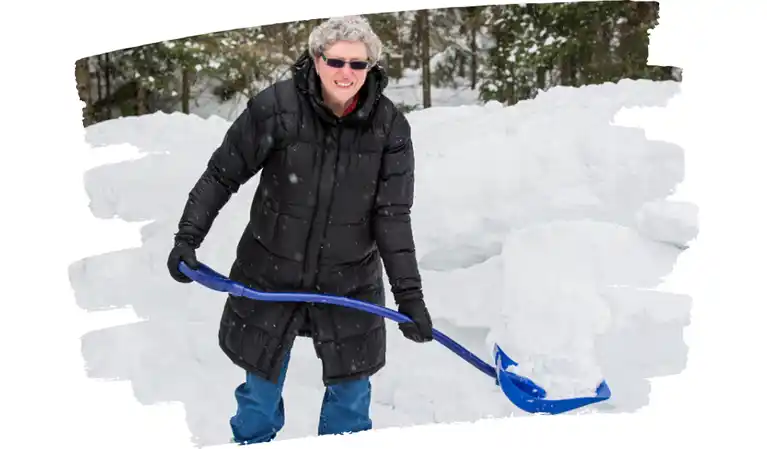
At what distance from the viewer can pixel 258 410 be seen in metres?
2.09

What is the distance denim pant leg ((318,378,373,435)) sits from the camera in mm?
2100

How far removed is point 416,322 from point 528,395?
0.49 meters

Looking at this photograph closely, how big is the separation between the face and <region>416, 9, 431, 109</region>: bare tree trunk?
56cm

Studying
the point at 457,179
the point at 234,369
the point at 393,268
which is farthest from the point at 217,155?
the point at 457,179

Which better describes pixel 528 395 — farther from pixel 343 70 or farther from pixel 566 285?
pixel 343 70

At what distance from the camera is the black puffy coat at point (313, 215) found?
73.2 inches

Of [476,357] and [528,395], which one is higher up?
[476,357]

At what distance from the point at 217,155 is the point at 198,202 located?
4.6 inches

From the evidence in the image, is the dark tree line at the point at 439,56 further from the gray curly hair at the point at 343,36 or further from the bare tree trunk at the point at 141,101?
the gray curly hair at the point at 343,36

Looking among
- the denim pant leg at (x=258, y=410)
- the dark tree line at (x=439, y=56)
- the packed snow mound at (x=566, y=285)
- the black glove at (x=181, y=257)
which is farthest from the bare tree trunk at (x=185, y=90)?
the packed snow mound at (x=566, y=285)

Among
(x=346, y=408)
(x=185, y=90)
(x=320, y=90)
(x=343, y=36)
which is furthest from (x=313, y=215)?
(x=185, y=90)

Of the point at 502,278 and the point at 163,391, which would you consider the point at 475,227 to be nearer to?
the point at 502,278

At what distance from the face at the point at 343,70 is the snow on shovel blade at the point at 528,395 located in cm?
89

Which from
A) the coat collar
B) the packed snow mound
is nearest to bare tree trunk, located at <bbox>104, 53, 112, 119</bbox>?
the coat collar
